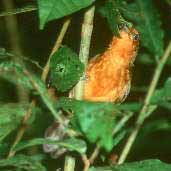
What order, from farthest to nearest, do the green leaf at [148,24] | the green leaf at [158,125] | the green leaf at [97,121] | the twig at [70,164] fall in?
1. the green leaf at [158,125]
2. the twig at [70,164]
3. the green leaf at [148,24]
4. the green leaf at [97,121]

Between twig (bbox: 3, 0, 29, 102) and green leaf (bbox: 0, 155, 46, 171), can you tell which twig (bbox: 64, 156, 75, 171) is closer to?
green leaf (bbox: 0, 155, 46, 171)

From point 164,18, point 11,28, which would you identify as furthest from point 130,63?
point 11,28

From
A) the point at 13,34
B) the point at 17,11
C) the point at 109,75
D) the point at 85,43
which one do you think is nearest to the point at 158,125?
the point at 109,75

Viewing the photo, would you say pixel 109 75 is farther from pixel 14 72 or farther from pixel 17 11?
pixel 14 72

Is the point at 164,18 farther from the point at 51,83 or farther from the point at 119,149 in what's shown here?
the point at 119,149

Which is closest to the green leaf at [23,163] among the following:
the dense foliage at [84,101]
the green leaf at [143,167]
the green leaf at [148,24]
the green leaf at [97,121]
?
the dense foliage at [84,101]

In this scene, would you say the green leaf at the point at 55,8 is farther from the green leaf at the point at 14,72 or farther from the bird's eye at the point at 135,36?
the bird's eye at the point at 135,36
